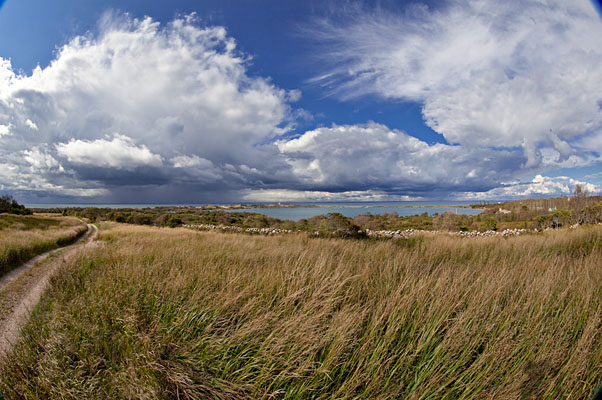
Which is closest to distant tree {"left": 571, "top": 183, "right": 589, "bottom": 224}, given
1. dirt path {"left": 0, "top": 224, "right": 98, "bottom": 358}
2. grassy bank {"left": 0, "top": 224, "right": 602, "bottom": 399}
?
grassy bank {"left": 0, "top": 224, "right": 602, "bottom": 399}

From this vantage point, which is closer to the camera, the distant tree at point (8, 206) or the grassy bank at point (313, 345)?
the grassy bank at point (313, 345)

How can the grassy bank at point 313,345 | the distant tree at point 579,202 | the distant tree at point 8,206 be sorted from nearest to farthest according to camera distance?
the grassy bank at point 313,345 → the distant tree at point 579,202 → the distant tree at point 8,206

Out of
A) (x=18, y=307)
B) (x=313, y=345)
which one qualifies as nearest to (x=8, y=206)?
(x=18, y=307)

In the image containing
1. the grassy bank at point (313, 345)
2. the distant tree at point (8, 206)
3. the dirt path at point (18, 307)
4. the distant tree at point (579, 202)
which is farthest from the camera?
the distant tree at point (8, 206)

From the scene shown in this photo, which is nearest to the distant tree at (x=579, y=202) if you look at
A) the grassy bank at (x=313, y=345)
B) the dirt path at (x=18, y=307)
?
the grassy bank at (x=313, y=345)

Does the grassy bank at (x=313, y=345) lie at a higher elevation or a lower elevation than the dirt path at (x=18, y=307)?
higher

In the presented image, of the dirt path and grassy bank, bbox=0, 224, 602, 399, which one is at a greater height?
grassy bank, bbox=0, 224, 602, 399

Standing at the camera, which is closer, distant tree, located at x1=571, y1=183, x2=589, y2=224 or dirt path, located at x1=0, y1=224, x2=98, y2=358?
dirt path, located at x1=0, y1=224, x2=98, y2=358

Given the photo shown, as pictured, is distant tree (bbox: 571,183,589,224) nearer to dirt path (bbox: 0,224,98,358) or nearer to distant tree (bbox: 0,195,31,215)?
dirt path (bbox: 0,224,98,358)

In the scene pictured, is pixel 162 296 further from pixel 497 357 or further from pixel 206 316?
pixel 497 357

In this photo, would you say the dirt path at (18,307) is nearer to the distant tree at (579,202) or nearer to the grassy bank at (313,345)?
the grassy bank at (313,345)

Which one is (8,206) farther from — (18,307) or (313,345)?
(313,345)

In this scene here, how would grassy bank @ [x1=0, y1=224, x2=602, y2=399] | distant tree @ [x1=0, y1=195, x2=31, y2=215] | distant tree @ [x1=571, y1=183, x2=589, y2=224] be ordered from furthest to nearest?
distant tree @ [x1=0, y1=195, x2=31, y2=215]
distant tree @ [x1=571, y1=183, x2=589, y2=224]
grassy bank @ [x1=0, y1=224, x2=602, y2=399]

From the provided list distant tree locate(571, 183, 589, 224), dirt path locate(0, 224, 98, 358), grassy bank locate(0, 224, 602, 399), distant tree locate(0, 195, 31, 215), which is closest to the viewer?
grassy bank locate(0, 224, 602, 399)
